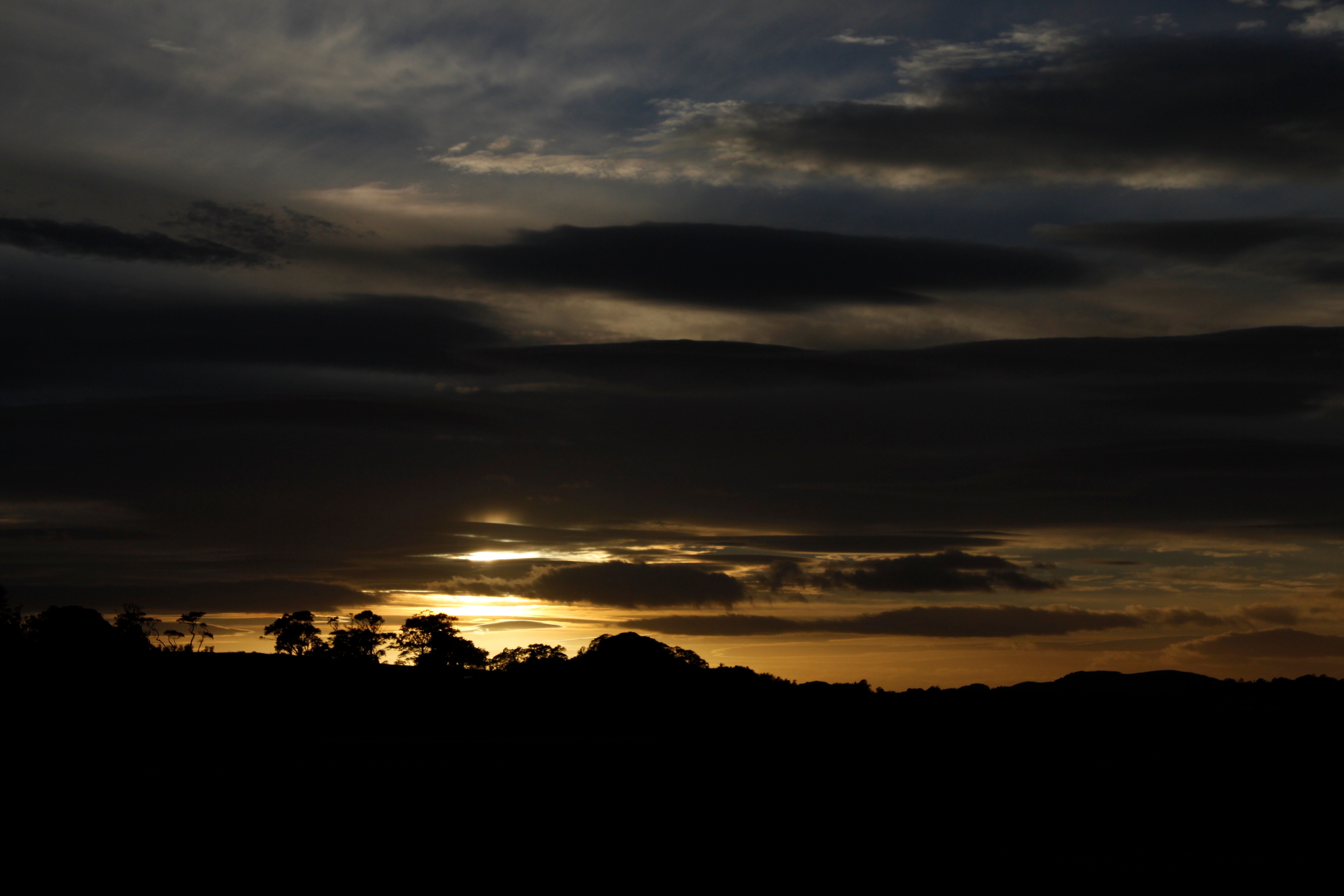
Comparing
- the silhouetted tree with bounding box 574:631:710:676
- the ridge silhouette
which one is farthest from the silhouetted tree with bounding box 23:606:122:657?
the silhouetted tree with bounding box 574:631:710:676

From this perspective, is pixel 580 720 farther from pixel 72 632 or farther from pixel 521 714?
pixel 72 632

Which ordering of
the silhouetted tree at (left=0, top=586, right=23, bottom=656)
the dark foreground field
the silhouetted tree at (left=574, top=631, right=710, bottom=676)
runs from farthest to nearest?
the silhouetted tree at (left=574, top=631, right=710, bottom=676) → the silhouetted tree at (left=0, top=586, right=23, bottom=656) → the dark foreground field

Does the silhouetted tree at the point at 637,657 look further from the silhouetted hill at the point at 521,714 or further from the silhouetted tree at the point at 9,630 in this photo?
the silhouetted tree at the point at 9,630

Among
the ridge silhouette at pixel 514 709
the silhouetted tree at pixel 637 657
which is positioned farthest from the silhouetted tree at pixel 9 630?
the silhouetted tree at pixel 637 657

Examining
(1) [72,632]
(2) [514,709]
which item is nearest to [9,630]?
(1) [72,632]

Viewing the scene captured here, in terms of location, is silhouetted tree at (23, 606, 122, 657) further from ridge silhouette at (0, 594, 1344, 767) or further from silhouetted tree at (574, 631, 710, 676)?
silhouetted tree at (574, 631, 710, 676)

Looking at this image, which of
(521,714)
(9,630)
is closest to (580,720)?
(521,714)

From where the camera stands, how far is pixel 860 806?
36.8m

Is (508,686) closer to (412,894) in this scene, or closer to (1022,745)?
(1022,745)

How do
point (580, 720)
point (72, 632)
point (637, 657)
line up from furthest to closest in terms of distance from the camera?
point (637, 657), point (72, 632), point (580, 720)

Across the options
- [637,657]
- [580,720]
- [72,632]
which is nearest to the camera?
[580,720]

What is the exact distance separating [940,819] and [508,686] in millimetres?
102332

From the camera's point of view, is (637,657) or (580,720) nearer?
(580,720)

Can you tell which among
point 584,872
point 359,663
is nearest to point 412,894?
point 584,872
